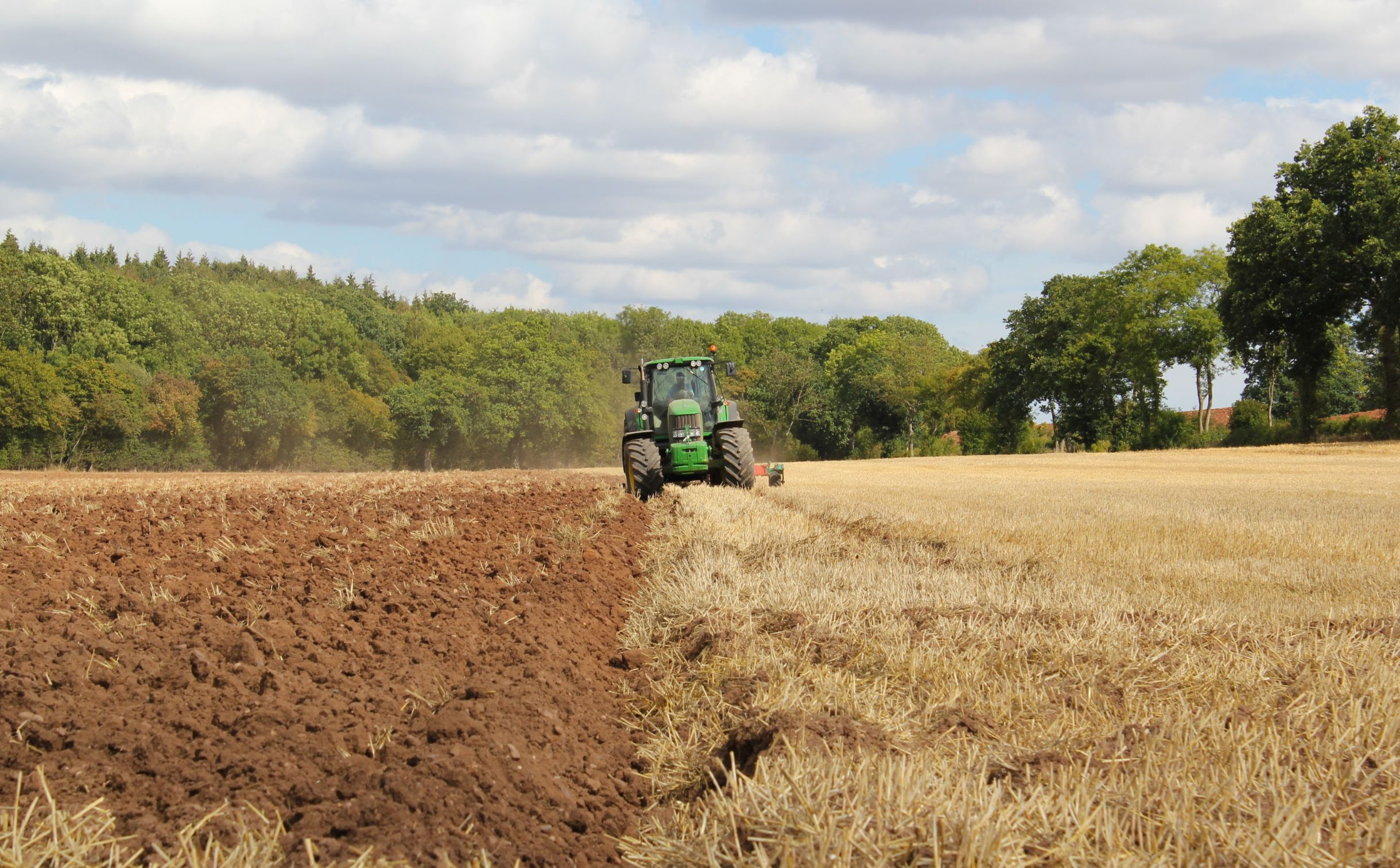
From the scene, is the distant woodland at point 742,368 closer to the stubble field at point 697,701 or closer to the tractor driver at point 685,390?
the tractor driver at point 685,390

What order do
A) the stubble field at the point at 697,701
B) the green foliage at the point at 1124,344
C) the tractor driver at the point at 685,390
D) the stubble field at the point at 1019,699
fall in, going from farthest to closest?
1. the green foliage at the point at 1124,344
2. the tractor driver at the point at 685,390
3. the stubble field at the point at 697,701
4. the stubble field at the point at 1019,699

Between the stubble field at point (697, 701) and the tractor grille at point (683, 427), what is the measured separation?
279 inches

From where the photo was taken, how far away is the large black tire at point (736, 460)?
18.0 metres

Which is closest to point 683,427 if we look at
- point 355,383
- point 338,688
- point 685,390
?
point 685,390

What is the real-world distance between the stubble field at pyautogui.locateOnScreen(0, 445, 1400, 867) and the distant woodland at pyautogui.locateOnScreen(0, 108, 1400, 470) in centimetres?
3656

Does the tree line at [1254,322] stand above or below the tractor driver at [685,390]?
above

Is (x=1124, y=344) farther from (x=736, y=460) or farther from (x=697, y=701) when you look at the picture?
(x=697, y=701)

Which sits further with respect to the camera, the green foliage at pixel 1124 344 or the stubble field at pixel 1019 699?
the green foliage at pixel 1124 344

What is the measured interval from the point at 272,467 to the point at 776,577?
56.2 metres

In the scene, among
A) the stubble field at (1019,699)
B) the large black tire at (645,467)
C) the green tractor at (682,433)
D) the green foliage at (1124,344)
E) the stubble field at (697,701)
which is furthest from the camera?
the green foliage at (1124,344)

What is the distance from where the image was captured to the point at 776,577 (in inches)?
322

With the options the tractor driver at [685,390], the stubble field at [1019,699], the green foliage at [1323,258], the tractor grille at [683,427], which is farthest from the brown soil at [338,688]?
the green foliage at [1323,258]

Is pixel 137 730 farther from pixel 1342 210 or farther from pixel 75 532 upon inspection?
pixel 1342 210

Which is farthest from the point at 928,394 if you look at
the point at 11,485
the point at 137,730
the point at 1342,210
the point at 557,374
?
the point at 137,730
